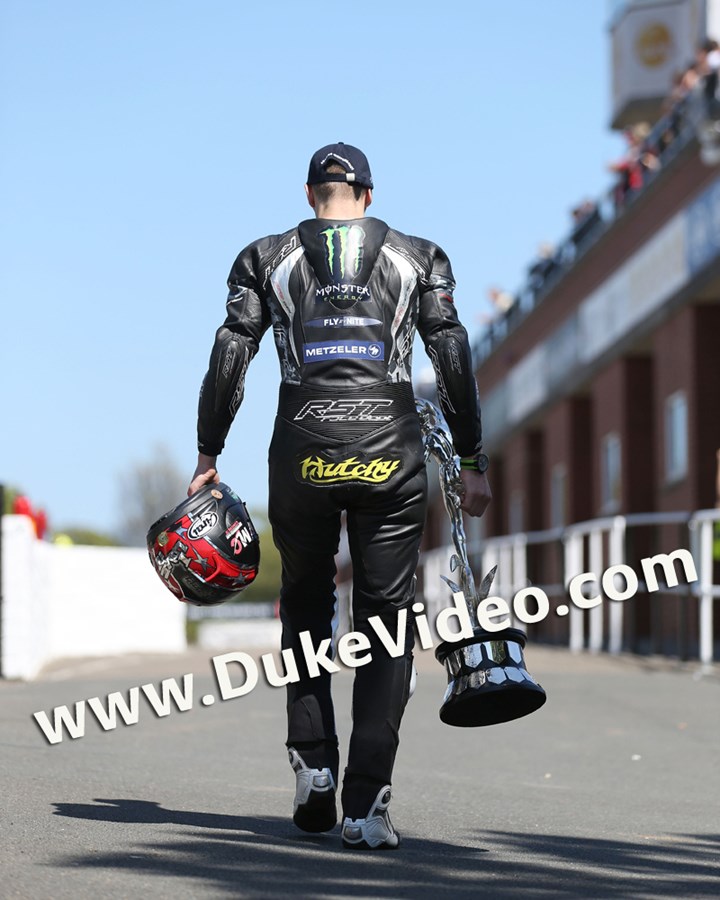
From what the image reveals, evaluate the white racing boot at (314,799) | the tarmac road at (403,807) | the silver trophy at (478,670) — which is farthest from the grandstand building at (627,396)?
the white racing boot at (314,799)

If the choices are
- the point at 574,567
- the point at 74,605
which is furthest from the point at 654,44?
the point at 574,567

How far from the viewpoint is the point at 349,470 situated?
509 centimetres

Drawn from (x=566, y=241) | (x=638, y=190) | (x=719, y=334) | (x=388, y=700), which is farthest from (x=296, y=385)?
(x=566, y=241)

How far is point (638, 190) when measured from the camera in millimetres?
24328

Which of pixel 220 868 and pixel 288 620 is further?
pixel 288 620

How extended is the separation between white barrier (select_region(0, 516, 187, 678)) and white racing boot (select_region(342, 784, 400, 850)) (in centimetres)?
879

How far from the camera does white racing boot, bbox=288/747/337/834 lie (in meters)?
5.18

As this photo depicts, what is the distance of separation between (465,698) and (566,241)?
994 inches

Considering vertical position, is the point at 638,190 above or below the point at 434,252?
above

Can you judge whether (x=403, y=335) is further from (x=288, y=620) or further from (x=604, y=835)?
(x=604, y=835)

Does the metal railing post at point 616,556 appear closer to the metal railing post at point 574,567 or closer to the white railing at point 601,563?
the white railing at point 601,563

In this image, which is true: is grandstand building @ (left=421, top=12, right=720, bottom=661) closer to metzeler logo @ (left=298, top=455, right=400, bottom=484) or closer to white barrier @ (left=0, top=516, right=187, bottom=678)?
white barrier @ (left=0, top=516, right=187, bottom=678)

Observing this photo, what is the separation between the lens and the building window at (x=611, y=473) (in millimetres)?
27688

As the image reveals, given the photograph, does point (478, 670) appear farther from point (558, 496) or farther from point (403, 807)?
point (558, 496)
